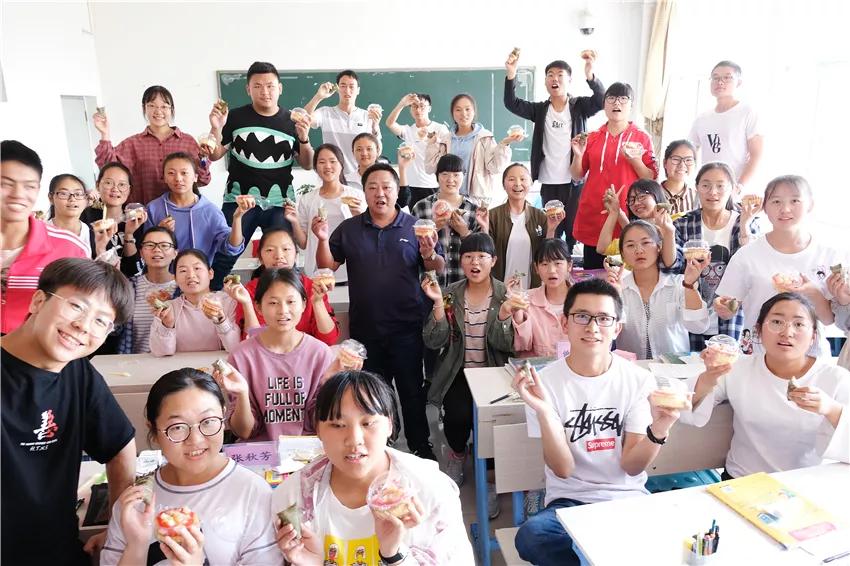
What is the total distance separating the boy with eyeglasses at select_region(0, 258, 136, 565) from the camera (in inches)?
58.7

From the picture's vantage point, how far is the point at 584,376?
88.4 inches

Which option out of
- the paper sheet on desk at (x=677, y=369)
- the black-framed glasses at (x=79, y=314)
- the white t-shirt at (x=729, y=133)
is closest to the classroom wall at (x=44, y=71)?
the black-framed glasses at (x=79, y=314)

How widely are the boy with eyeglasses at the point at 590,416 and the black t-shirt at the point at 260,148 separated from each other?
2647 millimetres

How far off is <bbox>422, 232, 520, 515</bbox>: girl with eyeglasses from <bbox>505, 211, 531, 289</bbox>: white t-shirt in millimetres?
597

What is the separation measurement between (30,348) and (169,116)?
122 inches

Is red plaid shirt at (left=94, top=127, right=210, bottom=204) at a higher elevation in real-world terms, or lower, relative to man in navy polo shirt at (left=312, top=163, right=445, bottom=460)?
higher

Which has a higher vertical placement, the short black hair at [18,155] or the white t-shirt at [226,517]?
the short black hair at [18,155]

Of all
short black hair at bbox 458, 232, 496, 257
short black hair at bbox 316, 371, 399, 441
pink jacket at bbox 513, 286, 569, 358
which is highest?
short black hair at bbox 458, 232, 496, 257

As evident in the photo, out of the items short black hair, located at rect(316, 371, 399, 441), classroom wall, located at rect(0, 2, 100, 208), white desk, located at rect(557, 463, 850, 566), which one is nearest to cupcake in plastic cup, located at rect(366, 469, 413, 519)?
short black hair, located at rect(316, 371, 399, 441)

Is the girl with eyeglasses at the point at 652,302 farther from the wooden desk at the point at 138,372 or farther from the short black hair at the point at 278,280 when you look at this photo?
the wooden desk at the point at 138,372

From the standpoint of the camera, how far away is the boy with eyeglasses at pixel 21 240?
207cm

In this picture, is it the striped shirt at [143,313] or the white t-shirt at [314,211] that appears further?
the white t-shirt at [314,211]

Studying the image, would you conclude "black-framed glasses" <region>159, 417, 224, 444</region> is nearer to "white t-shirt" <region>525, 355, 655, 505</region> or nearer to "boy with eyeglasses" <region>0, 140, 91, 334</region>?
"boy with eyeglasses" <region>0, 140, 91, 334</region>

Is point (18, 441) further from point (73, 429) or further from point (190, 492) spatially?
point (190, 492)
